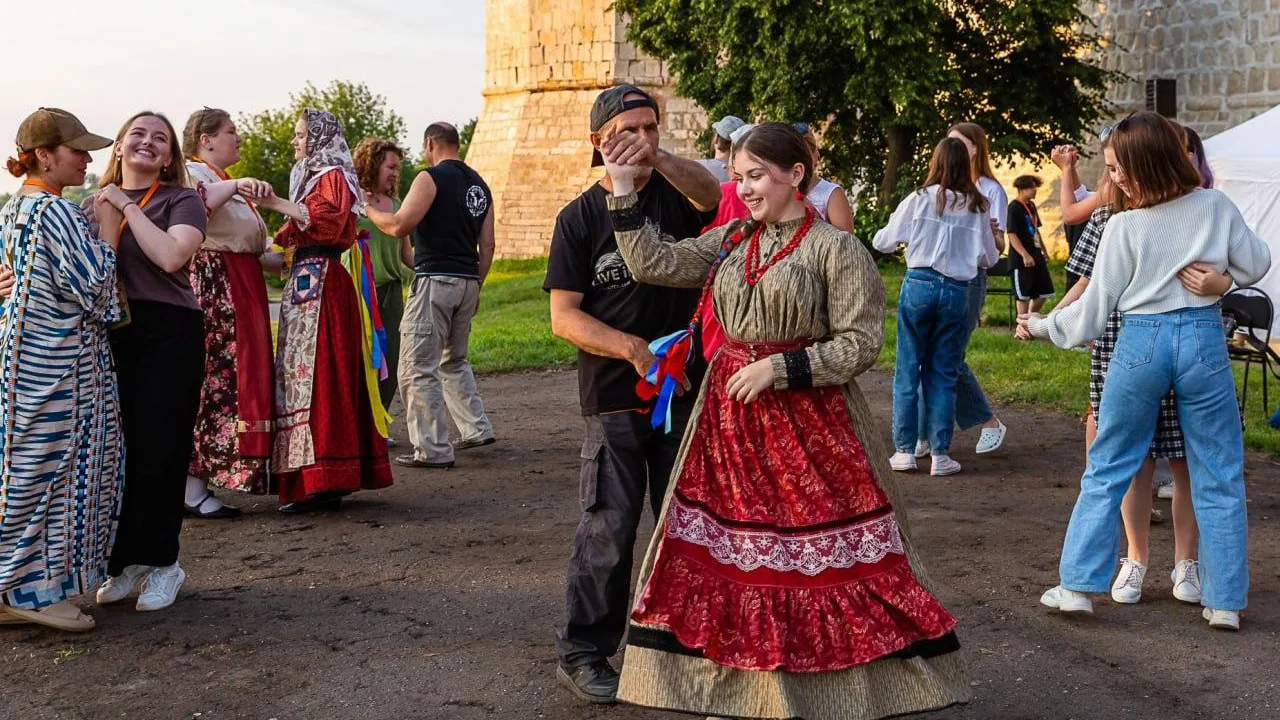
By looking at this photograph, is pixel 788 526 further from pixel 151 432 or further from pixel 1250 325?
pixel 1250 325

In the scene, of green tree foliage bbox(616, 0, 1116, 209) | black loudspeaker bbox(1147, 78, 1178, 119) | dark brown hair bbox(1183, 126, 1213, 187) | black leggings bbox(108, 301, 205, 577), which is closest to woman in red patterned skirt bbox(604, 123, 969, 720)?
dark brown hair bbox(1183, 126, 1213, 187)

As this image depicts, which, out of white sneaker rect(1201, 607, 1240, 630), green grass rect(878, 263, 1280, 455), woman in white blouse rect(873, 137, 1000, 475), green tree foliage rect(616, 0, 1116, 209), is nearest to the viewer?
white sneaker rect(1201, 607, 1240, 630)

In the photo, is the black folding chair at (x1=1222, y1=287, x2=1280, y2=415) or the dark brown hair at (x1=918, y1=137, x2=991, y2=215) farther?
the black folding chair at (x1=1222, y1=287, x2=1280, y2=415)

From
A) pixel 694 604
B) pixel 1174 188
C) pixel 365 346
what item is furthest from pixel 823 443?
pixel 365 346

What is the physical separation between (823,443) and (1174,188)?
6.30 feet

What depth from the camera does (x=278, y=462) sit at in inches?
277

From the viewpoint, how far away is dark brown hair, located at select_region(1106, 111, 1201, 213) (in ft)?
16.1

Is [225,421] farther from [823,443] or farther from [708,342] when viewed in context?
[823,443]

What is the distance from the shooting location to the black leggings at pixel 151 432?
18.0 feet

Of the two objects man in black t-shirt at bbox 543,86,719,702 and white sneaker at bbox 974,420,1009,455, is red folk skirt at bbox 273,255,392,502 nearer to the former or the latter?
man in black t-shirt at bbox 543,86,719,702

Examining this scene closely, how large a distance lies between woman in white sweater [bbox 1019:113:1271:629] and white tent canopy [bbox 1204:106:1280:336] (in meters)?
9.54

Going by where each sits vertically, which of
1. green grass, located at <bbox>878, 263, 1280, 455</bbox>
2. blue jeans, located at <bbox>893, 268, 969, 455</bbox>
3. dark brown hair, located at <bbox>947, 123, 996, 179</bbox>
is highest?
dark brown hair, located at <bbox>947, 123, 996, 179</bbox>

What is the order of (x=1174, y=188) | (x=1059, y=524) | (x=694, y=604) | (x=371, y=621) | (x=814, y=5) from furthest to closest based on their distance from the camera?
(x=814, y=5), (x=1059, y=524), (x=371, y=621), (x=1174, y=188), (x=694, y=604)

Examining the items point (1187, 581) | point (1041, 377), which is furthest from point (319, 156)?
point (1041, 377)
